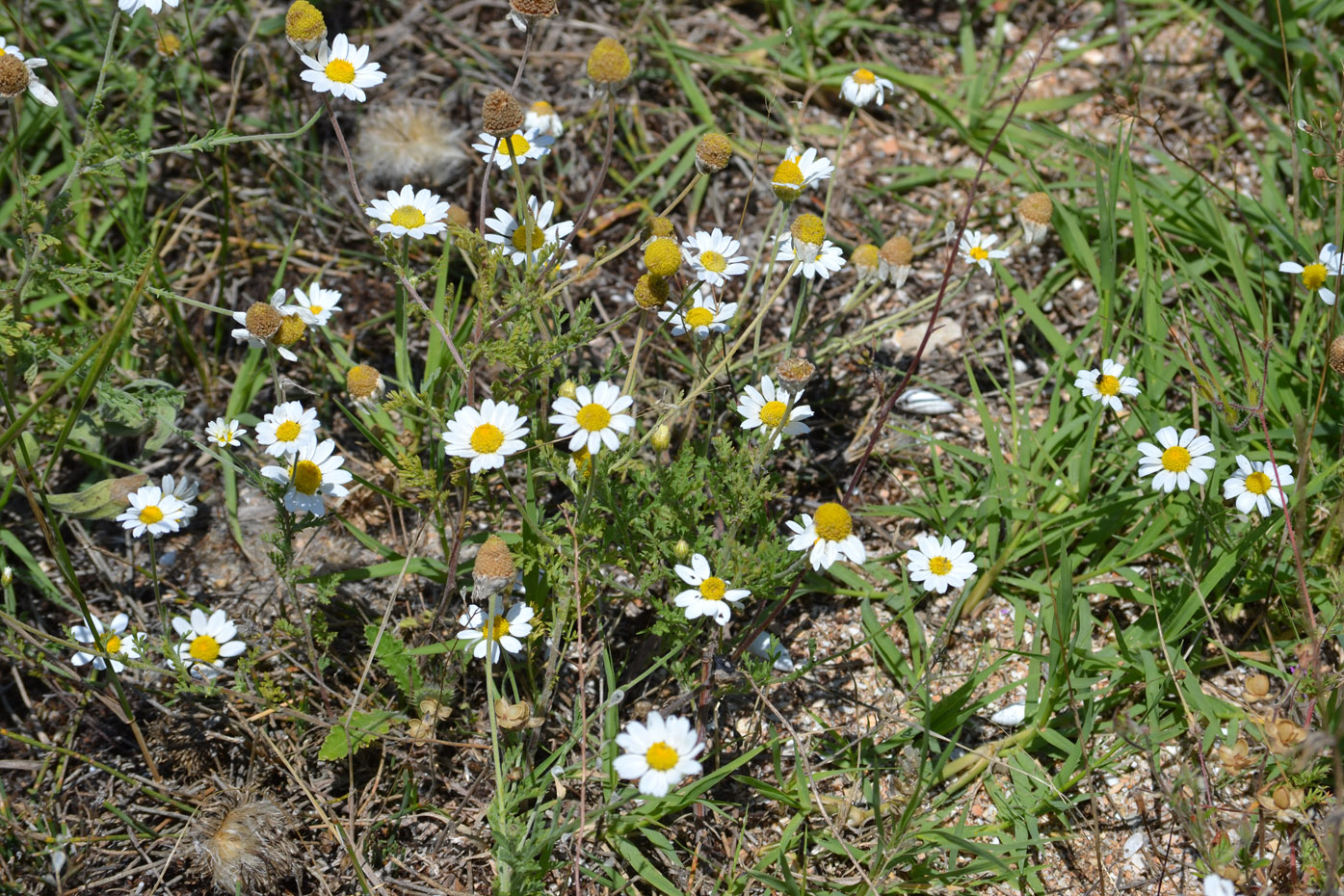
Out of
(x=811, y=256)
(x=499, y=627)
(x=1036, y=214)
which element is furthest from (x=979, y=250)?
(x=499, y=627)

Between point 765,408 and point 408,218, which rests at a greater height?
point 408,218

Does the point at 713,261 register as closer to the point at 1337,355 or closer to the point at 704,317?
the point at 704,317

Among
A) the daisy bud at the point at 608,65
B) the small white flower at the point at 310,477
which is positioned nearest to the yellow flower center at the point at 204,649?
the small white flower at the point at 310,477

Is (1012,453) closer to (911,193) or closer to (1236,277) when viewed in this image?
(1236,277)

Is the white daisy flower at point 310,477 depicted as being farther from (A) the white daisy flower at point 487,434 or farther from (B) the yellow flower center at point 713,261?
(B) the yellow flower center at point 713,261

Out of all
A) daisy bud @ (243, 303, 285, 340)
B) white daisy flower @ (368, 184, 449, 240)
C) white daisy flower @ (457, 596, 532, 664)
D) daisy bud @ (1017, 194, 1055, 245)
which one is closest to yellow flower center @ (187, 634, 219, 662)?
white daisy flower @ (457, 596, 532, 664)

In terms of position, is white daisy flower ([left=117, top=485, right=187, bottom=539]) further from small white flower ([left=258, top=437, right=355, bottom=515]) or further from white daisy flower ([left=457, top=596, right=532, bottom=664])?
white daisy flower ([left=457, top=596, right=532, bottom=664])
